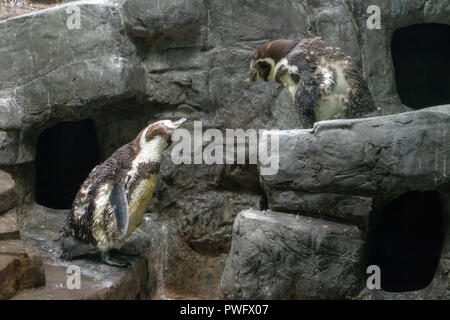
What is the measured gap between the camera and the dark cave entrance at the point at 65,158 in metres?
5.19

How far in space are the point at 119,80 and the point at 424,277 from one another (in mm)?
2576

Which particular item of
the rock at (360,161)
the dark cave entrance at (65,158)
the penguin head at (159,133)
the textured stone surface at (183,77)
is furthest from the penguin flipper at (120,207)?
the dark cave entrance at (65,158)

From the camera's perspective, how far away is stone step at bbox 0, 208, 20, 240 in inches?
136

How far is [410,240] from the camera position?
12.6ft

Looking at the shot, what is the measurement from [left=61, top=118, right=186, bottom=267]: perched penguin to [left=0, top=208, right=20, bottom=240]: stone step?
39cm

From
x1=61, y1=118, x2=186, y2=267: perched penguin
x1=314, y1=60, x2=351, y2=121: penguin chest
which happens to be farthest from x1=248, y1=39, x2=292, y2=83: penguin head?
x1=61, y1=118, x2=186, y2=267: perched penguin

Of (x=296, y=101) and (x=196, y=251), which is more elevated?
(x=296, y=101)

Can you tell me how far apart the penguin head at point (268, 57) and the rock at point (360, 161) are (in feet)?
2.71

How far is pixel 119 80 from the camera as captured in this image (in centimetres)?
442

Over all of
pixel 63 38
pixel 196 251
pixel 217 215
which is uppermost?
pixel 63 38

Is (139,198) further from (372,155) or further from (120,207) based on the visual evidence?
(372,155)

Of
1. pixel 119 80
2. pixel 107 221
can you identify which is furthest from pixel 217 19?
pixel 107 221
